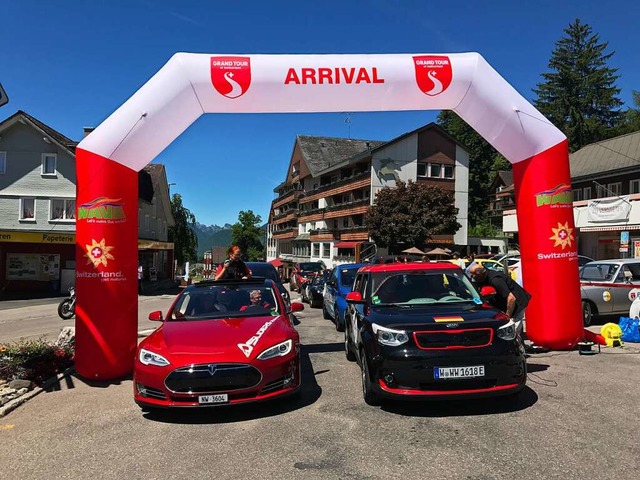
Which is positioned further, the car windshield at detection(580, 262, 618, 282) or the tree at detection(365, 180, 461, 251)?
the tree at detection(365, 180, 461, 251)

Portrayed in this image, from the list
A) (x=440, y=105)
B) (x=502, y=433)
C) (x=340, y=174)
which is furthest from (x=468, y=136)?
(x=502, y=433)

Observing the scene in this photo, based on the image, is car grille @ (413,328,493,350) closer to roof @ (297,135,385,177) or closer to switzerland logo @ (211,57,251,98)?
switzerland logo @ (211,57,251,98)

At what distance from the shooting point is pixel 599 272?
11.6m

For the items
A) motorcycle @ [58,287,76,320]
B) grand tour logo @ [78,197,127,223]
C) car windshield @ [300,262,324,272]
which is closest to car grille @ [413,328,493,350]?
grand tour logo @ [78,197,127,223]

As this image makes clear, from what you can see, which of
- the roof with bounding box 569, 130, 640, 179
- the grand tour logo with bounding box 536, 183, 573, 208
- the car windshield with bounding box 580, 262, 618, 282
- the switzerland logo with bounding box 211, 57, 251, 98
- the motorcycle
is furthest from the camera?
the roof with bounding box 569, 130, 640, 179

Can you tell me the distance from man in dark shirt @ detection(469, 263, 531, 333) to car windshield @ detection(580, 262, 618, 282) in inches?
216

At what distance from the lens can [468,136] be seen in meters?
75.2

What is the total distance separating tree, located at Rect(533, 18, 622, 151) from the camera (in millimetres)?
61188

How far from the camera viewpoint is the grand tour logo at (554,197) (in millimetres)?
8250

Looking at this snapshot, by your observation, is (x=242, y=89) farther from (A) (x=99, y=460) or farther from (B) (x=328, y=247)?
(B) (x=328, y=247)

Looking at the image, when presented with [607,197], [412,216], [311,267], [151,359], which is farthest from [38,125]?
[607,197]

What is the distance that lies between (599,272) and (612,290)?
593 millimetres

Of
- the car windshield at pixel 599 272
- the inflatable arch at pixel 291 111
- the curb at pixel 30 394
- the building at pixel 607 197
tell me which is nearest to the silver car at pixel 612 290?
the car windshield at pixel 599 272

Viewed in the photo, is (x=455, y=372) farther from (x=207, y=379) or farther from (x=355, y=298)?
(x=207, y=379)
